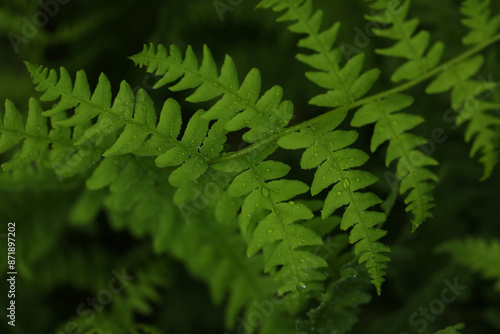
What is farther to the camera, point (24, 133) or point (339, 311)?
point (339, 311)

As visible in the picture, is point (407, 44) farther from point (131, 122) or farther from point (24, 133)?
point (24, 133)

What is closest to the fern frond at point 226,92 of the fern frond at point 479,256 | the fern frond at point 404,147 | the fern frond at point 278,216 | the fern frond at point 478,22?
the fern frond at point 278,216

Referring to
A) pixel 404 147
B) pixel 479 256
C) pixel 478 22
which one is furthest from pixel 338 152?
pixel 479 256

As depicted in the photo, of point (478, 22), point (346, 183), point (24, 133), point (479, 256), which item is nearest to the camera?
point (346, 183)

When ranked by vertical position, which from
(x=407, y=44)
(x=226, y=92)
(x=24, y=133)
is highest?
(x=24, y=133)

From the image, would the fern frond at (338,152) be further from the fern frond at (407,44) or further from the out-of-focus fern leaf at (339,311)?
the out-of-focus fern leaf at (339,311)

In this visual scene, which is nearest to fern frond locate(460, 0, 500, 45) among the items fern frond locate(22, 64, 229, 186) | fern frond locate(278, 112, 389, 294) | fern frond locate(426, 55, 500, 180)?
fern frond locate(426, 55, 500, 180)
